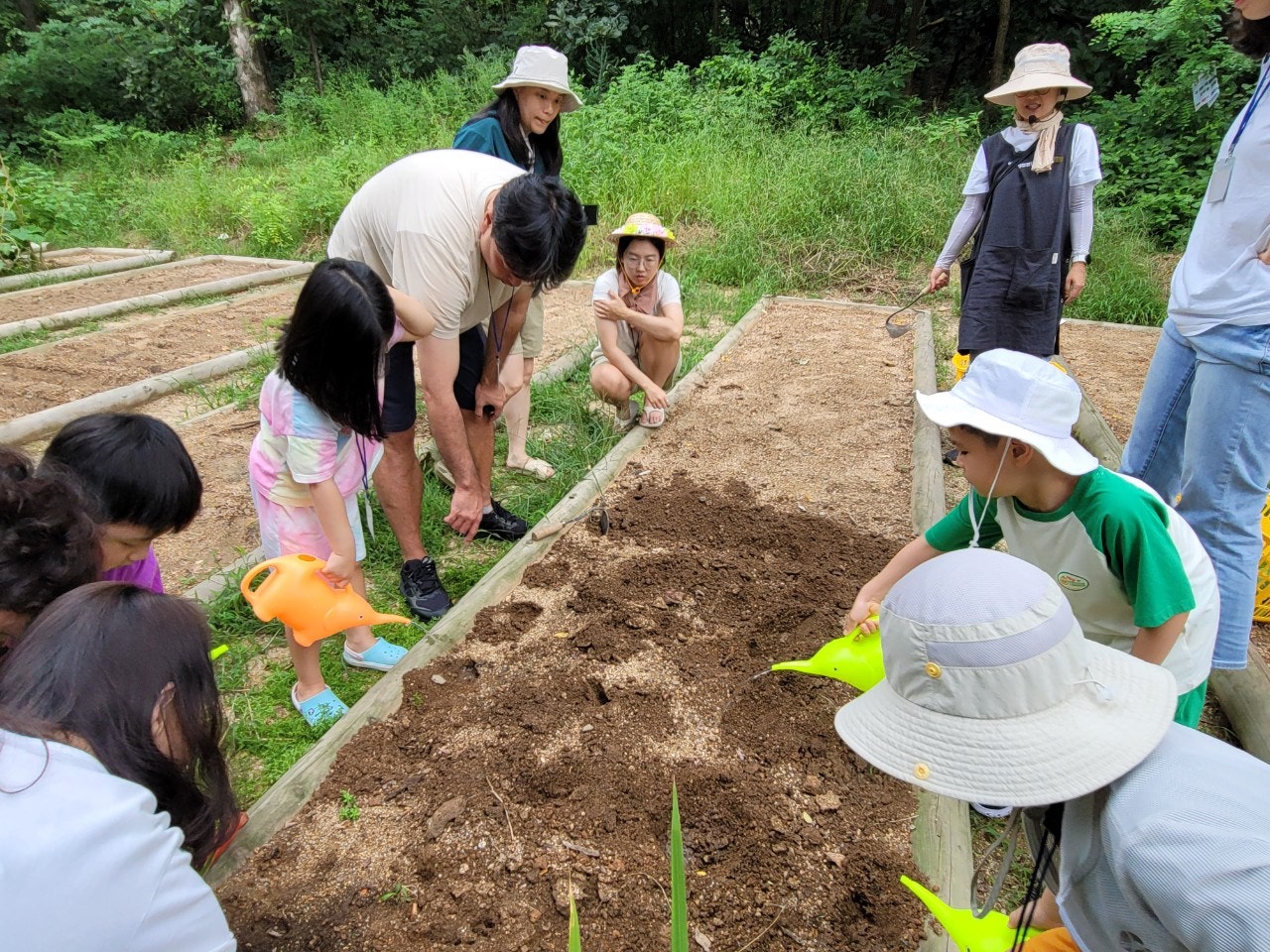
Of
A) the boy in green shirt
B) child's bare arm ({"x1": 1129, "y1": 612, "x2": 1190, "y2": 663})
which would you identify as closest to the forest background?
the boy in green shirt

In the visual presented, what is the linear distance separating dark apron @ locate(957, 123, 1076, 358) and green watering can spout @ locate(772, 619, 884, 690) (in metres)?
2.28

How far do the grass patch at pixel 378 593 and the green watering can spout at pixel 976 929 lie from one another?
162cm

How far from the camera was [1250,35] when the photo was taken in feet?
6.40

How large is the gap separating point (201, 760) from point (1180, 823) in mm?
1389

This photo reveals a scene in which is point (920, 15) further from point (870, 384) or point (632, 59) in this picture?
point (870, 384)

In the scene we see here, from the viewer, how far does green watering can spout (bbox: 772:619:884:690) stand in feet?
5.37

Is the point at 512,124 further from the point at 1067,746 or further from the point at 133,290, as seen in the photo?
the point at 133,290

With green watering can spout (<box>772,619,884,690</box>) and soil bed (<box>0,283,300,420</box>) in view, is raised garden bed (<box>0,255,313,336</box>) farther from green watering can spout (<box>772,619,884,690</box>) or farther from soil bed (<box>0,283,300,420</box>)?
green watering can spout (<box>772,619,884,690</box>)

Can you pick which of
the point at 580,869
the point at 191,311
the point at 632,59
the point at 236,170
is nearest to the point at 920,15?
the point at 632,59

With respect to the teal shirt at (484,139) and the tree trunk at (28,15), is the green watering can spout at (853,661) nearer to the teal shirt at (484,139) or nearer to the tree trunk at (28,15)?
the teal shirt at (484,139)

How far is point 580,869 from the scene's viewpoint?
1721 millimetres

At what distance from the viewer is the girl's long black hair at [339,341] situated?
6.34 feet

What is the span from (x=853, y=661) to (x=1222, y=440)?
1.14 m

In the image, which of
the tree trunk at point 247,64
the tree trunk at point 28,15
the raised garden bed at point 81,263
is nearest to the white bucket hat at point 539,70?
the raised garden bed at point 81,263
